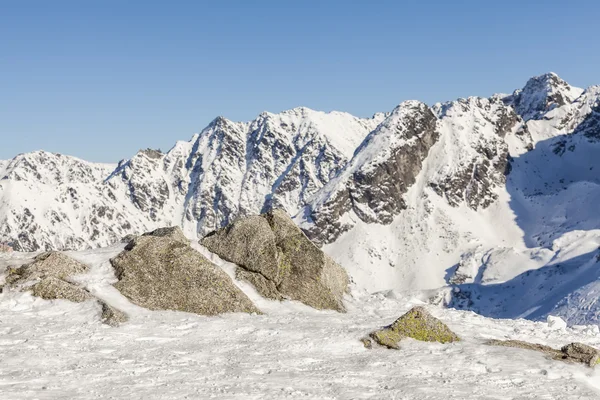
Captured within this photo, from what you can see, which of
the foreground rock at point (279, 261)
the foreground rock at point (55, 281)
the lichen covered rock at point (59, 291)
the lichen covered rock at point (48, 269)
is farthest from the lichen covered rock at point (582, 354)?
the lichen covered rock at point (48, 269)

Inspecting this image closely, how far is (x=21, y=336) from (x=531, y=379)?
16640 millimetres

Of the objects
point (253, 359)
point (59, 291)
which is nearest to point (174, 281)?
point (59, 291)

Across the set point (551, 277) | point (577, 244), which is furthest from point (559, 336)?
point (577, 244)

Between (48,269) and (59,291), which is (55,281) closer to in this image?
(59,291)

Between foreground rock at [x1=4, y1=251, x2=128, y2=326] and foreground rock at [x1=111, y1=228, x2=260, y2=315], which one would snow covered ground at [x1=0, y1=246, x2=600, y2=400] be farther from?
foreground rock at [x1=111, y1=228, x2=260, y2=315]

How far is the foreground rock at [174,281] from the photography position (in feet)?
79.6

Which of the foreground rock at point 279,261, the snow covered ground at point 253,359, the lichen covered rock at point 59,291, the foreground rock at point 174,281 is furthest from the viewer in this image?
the foreground rock at point 279,261

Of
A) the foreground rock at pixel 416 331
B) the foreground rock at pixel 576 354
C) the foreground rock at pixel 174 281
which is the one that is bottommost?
the foreground rock at pixel 576 354

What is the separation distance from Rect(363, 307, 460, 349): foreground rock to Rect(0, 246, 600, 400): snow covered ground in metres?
0.46

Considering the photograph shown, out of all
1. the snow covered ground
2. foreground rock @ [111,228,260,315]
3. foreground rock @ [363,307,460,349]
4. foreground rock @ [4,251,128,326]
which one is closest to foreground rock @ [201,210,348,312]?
foreground rock @ [111,228,260,315]

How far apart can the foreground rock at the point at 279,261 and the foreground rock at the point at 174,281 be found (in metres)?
2.13

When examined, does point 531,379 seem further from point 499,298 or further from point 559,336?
point 499,298

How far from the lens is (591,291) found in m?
123

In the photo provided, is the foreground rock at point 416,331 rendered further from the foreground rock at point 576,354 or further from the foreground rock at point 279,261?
the foreground rock at point 279,261
